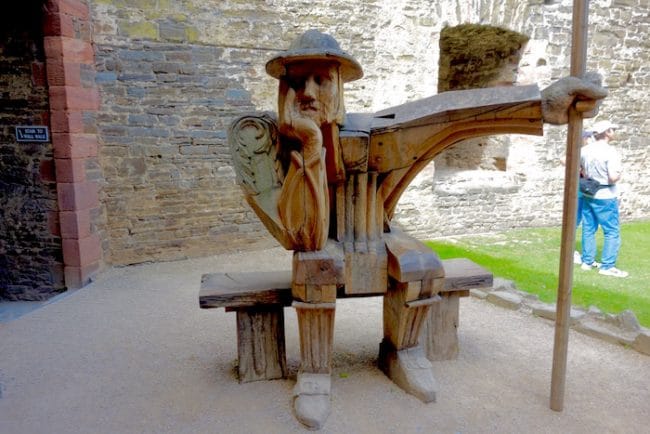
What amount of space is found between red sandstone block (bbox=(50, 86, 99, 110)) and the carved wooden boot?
404 centimetres

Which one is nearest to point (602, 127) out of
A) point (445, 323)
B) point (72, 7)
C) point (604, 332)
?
point (604, 332)

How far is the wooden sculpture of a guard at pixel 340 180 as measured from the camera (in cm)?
240

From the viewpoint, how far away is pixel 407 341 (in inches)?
111

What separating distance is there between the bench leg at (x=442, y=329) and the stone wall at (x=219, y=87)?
12.7 feet

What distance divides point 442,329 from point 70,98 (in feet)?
14.8

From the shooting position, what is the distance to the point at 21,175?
17.7 feet

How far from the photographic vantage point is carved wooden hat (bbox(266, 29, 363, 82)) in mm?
2291

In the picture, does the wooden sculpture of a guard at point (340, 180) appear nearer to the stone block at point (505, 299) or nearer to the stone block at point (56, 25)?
the stone block at point (505, 299)

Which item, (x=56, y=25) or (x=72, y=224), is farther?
(x=72, y=224)

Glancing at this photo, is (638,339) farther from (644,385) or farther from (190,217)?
(190,217)

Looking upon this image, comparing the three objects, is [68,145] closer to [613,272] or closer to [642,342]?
[642,342]

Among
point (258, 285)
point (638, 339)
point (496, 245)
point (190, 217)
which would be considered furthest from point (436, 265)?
point (496, 245)

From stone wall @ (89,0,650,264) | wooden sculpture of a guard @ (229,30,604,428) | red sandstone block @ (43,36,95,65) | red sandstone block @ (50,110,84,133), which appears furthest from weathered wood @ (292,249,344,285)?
red sandstone block @ (43,36,95,65)

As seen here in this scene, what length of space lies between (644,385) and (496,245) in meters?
4.28
